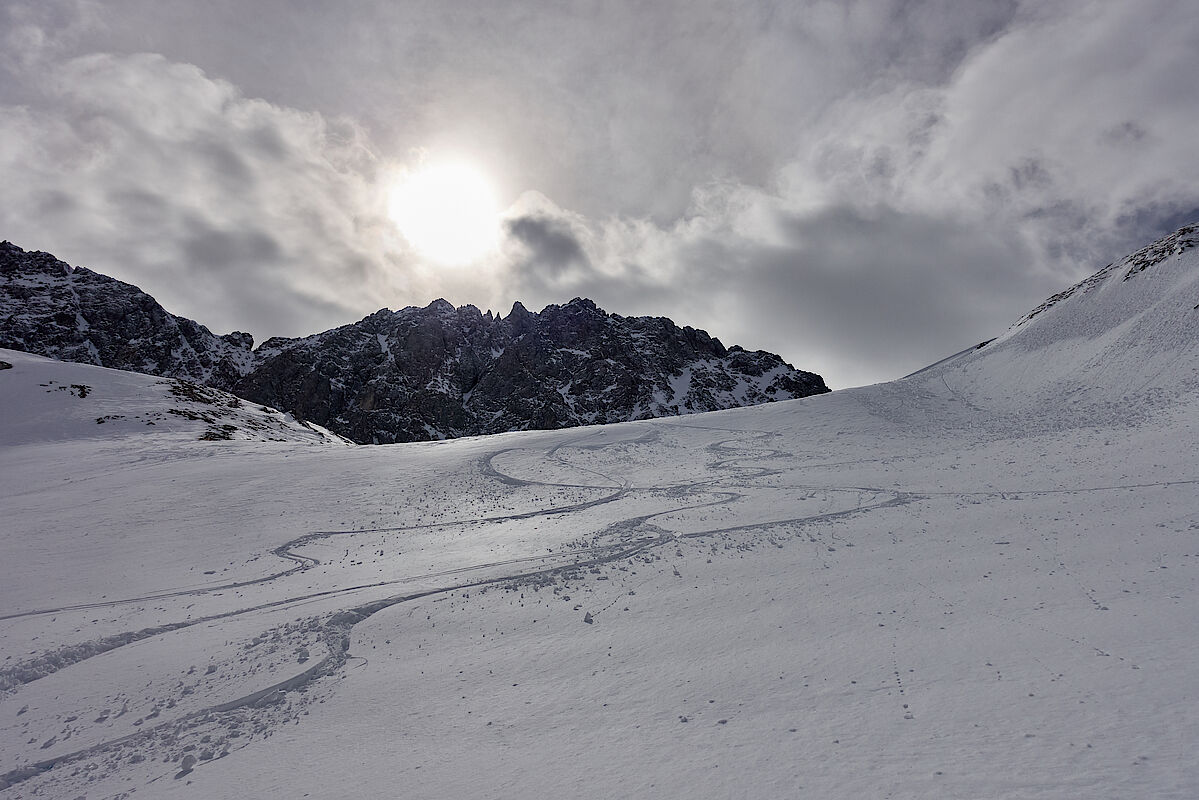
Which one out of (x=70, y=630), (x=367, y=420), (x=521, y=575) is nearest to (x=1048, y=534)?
(x=521, y=575)

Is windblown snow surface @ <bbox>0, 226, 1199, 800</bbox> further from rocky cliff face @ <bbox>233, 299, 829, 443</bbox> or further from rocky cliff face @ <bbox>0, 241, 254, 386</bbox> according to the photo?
rocky cliff face @ <bbox>0, 241, 254, 386</bbox>

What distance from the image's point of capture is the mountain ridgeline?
13588 centimetres

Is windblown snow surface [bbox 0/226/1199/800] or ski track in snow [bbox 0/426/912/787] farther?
ski track in snow [bbox 0/426/912/787]

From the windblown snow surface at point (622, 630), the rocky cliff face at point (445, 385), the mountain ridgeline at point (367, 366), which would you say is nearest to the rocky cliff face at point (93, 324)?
the mountain ridgeline at point (367, 366)

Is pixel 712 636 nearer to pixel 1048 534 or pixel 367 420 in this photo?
pixel 1048 534

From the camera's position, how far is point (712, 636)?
746 centimetres

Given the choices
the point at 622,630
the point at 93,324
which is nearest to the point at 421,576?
the point at 622,630

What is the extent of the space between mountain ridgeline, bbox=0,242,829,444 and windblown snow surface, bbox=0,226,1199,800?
143955 millimetres

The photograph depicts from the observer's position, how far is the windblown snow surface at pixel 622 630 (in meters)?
4.86

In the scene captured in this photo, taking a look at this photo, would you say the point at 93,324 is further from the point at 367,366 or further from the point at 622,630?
the point at 622,630

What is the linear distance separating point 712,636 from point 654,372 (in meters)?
192

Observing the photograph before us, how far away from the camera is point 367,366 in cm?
16988

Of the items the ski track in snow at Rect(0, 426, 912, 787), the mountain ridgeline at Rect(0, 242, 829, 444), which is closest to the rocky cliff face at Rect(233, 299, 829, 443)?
the mountain ridgeline at Rect(0, 242, 829, 444)

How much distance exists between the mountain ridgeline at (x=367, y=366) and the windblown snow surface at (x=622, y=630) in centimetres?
14396
